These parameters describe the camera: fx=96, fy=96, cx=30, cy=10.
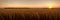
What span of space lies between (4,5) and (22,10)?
0.15 meters

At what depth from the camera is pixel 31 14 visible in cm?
62

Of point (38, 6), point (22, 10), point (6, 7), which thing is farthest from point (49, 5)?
point (6, 7)

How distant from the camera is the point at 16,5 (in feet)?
2.31

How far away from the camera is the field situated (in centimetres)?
62

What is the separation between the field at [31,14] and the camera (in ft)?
2.05

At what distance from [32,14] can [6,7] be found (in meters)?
0.19

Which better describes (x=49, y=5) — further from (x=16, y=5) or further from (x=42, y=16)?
(x=16, y=5)

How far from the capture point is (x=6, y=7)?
0.67 meters

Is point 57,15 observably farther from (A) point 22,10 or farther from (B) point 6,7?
(B) point 6,7

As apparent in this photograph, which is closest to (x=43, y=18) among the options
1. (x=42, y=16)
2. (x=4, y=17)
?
(x=42, y=16)

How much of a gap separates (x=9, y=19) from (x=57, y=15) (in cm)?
32

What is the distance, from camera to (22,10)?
638 millimetres

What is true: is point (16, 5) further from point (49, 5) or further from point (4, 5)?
point (49, 5)

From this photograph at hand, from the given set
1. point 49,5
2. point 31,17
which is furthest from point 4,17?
point 49,5
